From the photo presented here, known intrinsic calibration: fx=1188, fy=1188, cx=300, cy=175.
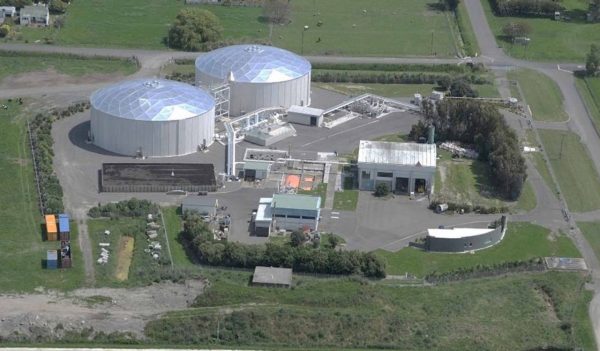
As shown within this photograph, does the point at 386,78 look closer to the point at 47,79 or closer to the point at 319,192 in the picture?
the point at 319,192

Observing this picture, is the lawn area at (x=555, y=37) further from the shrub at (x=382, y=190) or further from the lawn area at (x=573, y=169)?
the shrub at (x=382, y=190)

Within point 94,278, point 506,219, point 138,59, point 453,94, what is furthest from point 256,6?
point 94,278

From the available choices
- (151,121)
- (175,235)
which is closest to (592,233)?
(175,235)

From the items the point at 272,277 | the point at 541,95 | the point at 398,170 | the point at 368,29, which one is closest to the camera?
the point at 272,277

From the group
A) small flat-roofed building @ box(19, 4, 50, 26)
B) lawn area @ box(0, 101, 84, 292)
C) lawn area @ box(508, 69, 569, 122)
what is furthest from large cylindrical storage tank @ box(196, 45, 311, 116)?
small flat-roofed building @ box(19, 4, 50, 26)

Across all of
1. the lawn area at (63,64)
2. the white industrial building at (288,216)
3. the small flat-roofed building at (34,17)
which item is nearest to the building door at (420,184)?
the white industrial building at (288,216)

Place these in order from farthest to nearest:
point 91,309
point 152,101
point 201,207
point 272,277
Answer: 1. point 152,101
2. point 201,207
3. point 272,277
4. point 91,309
